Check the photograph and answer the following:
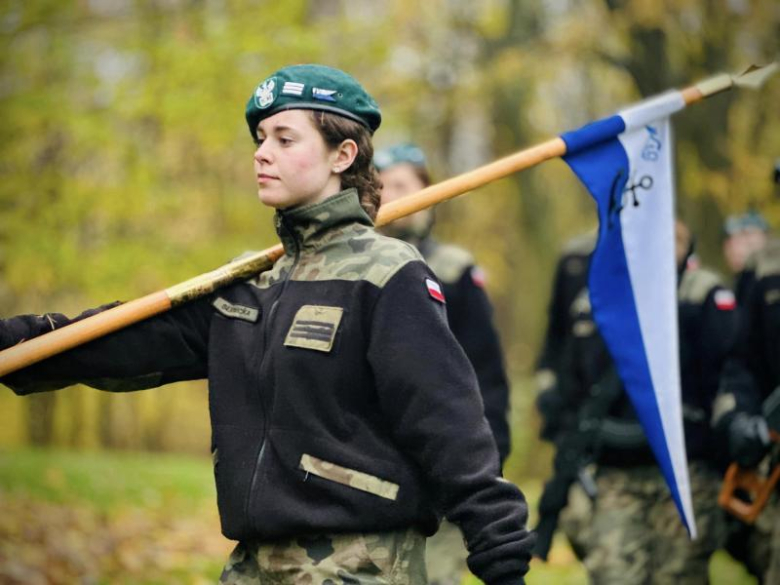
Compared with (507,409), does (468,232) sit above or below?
above

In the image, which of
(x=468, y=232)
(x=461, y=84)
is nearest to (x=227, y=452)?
(x=461, y=84)

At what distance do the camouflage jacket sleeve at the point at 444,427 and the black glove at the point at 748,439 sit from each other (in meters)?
3.08

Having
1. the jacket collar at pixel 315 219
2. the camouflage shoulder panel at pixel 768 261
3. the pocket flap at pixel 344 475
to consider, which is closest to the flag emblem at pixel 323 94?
the jacket collar at pixel 315 219

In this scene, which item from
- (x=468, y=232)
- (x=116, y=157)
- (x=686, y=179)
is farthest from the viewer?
(x=468, y=232)

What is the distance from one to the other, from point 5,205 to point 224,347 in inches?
294

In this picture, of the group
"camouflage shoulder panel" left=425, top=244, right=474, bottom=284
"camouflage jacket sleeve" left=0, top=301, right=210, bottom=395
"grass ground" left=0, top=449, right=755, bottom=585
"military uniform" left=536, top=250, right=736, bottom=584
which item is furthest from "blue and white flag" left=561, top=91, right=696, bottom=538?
"grass ground" left=0, top=449, right=755, bottom=585

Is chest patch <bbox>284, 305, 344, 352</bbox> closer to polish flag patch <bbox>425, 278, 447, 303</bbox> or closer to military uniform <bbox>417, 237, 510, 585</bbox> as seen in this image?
polish flag patch <bbox>425, 278, 447, 303</bbox>

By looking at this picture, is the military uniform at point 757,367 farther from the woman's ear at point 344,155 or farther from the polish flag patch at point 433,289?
the woman's ear at point 344,155

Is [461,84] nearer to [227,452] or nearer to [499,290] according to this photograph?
[499,290]

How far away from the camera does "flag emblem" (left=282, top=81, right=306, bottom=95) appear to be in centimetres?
344

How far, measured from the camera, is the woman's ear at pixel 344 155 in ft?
11.6

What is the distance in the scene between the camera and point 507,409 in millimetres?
6164

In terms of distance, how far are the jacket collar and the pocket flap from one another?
0.64 m

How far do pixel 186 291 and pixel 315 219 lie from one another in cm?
45
